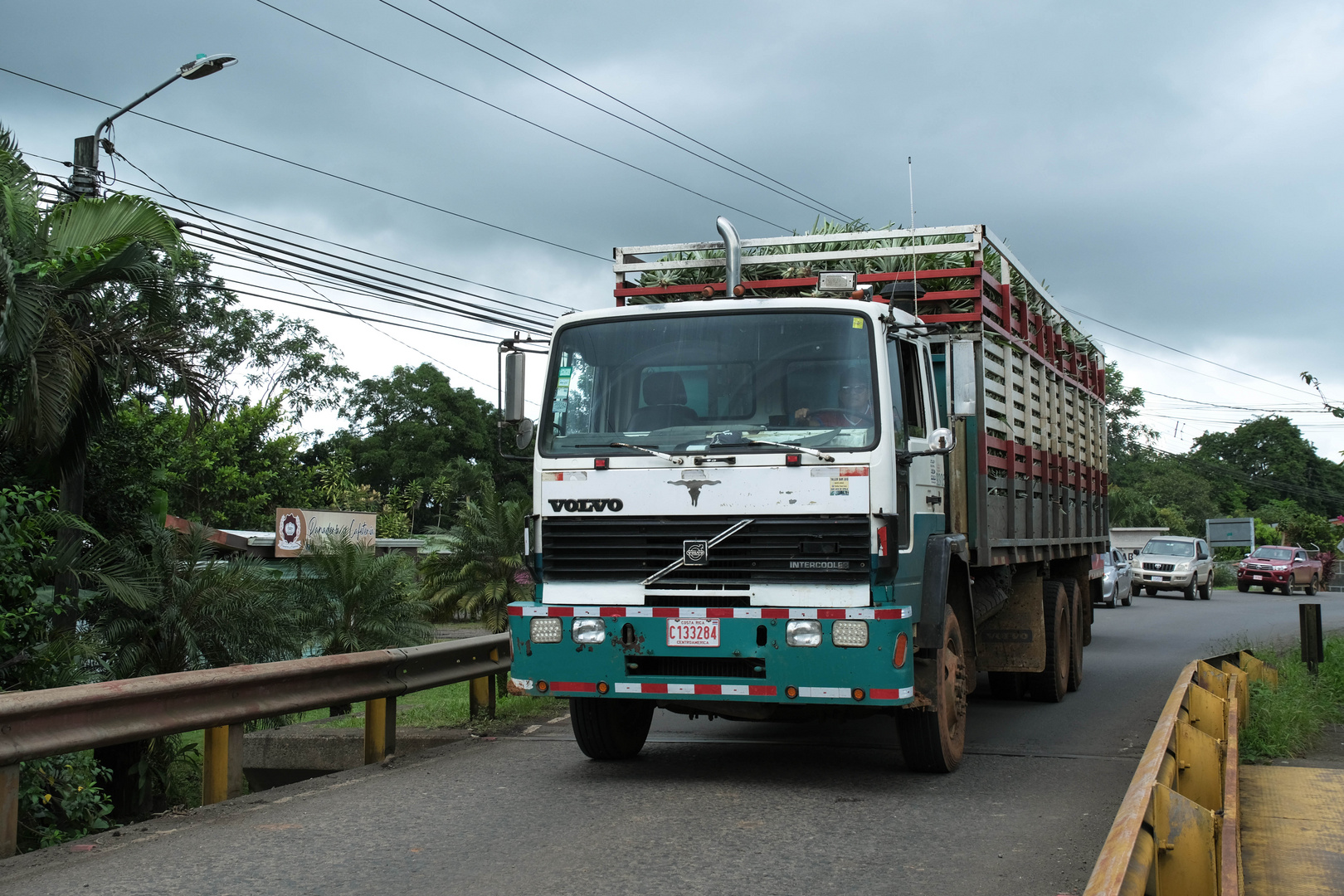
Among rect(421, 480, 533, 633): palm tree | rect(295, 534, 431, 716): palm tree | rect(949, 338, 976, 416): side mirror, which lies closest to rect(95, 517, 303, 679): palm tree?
rect(295, 534, 431, 716): palm tree

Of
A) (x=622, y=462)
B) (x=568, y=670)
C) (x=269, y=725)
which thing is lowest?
(x=269, y=725)

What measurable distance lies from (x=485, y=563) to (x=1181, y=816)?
1909cm

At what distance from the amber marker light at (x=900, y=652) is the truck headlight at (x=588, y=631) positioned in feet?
5.30

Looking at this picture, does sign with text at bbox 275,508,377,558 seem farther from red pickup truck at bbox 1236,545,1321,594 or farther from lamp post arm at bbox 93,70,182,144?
red pickup truck at bbox 1236,545,1321,594

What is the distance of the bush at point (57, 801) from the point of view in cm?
722

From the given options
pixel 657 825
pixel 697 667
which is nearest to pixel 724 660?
pixel 697 667

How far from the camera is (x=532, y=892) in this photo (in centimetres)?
482

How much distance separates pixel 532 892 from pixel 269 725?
308 inches

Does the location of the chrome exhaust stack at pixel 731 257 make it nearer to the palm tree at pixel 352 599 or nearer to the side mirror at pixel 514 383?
the side mirror at pixel 514 383

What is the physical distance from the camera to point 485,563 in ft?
74.0

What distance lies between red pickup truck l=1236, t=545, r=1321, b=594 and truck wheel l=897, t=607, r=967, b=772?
122 ft

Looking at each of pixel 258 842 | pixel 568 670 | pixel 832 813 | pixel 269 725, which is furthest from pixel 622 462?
pixel 269 725

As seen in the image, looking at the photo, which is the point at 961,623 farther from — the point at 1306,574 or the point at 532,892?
the point at 1306,574

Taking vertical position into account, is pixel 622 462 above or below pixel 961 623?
above
